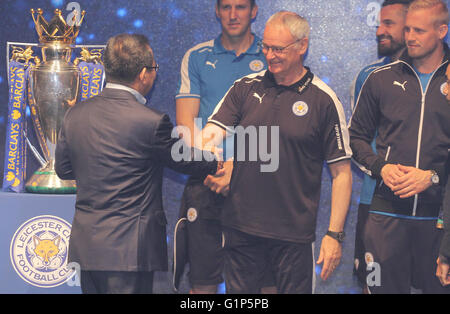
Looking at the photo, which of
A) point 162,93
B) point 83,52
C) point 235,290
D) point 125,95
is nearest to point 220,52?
point 162,93

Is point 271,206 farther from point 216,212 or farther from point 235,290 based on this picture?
point 216,212

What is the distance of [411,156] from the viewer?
3.09m

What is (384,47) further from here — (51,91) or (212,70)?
(51,91)

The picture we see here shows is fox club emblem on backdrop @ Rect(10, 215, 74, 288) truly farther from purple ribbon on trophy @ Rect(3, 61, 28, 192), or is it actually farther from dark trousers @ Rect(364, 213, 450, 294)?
dark trousers @ Rect(364, 213, 450, 294)

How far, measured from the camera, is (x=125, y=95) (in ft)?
8.40

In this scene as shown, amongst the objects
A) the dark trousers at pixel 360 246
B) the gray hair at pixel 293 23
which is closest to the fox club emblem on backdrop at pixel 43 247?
the gray hair at pixel 293 23

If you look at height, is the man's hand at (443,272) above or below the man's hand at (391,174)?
below

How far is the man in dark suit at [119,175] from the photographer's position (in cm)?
248

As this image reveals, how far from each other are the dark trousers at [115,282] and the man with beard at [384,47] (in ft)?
5.22

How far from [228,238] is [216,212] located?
0.59 meters

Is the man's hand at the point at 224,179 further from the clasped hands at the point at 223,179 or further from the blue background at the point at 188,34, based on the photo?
the blue background at the point at 188,34

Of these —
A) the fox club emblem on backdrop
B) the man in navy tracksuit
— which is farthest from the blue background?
the fox club emblem on backdrop

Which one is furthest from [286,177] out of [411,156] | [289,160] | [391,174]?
[411,156]

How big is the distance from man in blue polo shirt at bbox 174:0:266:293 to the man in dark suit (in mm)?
937
